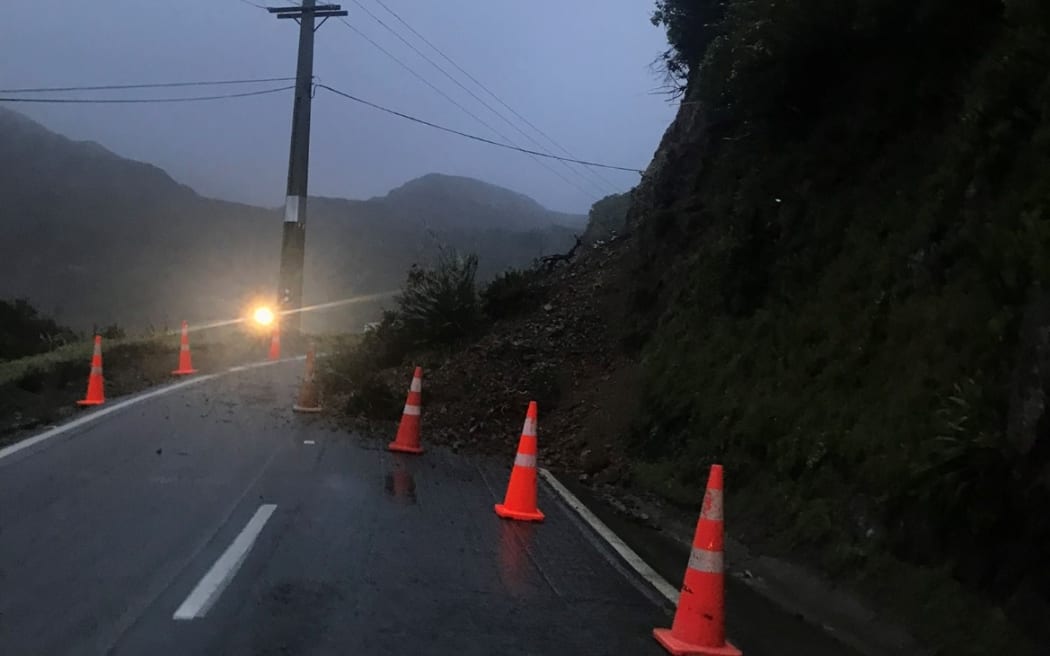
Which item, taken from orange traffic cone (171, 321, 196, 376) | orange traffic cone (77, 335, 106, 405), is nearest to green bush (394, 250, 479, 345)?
orange traffic cone (171, 321, 196, 376)

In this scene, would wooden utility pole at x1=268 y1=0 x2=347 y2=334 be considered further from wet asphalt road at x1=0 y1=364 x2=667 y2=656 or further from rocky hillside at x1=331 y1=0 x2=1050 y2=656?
wet asphalt road at x1=0 y1=364 x2=667 y2=656

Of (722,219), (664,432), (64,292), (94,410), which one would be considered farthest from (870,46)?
(64,292)

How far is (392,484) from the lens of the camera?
9492mm

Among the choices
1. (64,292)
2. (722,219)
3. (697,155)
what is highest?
(697,155)

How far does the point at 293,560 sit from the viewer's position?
651 centimetres

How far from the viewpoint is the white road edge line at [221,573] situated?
212 inches

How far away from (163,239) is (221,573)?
7276cm

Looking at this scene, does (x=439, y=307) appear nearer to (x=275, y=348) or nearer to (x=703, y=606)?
(x=275, y=348)

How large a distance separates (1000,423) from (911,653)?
4.99ft

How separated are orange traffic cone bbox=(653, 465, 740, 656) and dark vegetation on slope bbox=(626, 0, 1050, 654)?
1.25 meters

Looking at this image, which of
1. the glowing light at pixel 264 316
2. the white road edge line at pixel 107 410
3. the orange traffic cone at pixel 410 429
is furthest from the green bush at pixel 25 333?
the orange traffic cone at pixel 410 429

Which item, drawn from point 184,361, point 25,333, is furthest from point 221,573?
point 25,333

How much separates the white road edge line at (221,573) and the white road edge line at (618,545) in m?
2.69

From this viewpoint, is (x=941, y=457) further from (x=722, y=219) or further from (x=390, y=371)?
(x=390, y=371)
